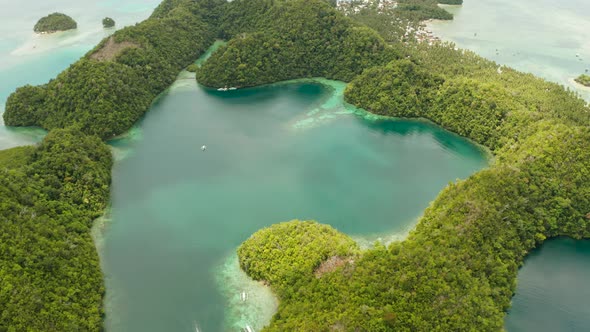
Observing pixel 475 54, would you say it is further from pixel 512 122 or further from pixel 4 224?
pixel 4 224

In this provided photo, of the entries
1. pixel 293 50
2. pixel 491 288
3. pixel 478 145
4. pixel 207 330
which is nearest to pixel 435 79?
pixel 478 145

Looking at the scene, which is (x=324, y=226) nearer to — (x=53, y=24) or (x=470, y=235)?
(x=470, y=235)

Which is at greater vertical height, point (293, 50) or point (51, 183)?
point (293, 50)

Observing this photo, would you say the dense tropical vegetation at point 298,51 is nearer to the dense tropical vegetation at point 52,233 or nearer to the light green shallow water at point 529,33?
the light green shallow water at point 529,33

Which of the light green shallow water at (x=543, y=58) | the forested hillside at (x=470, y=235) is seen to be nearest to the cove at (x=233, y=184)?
the forested hillside at (x=470, y=235)

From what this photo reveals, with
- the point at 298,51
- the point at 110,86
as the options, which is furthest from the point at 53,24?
the point at 298,51

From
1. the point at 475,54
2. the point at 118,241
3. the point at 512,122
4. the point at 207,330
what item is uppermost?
the point at 475,54
